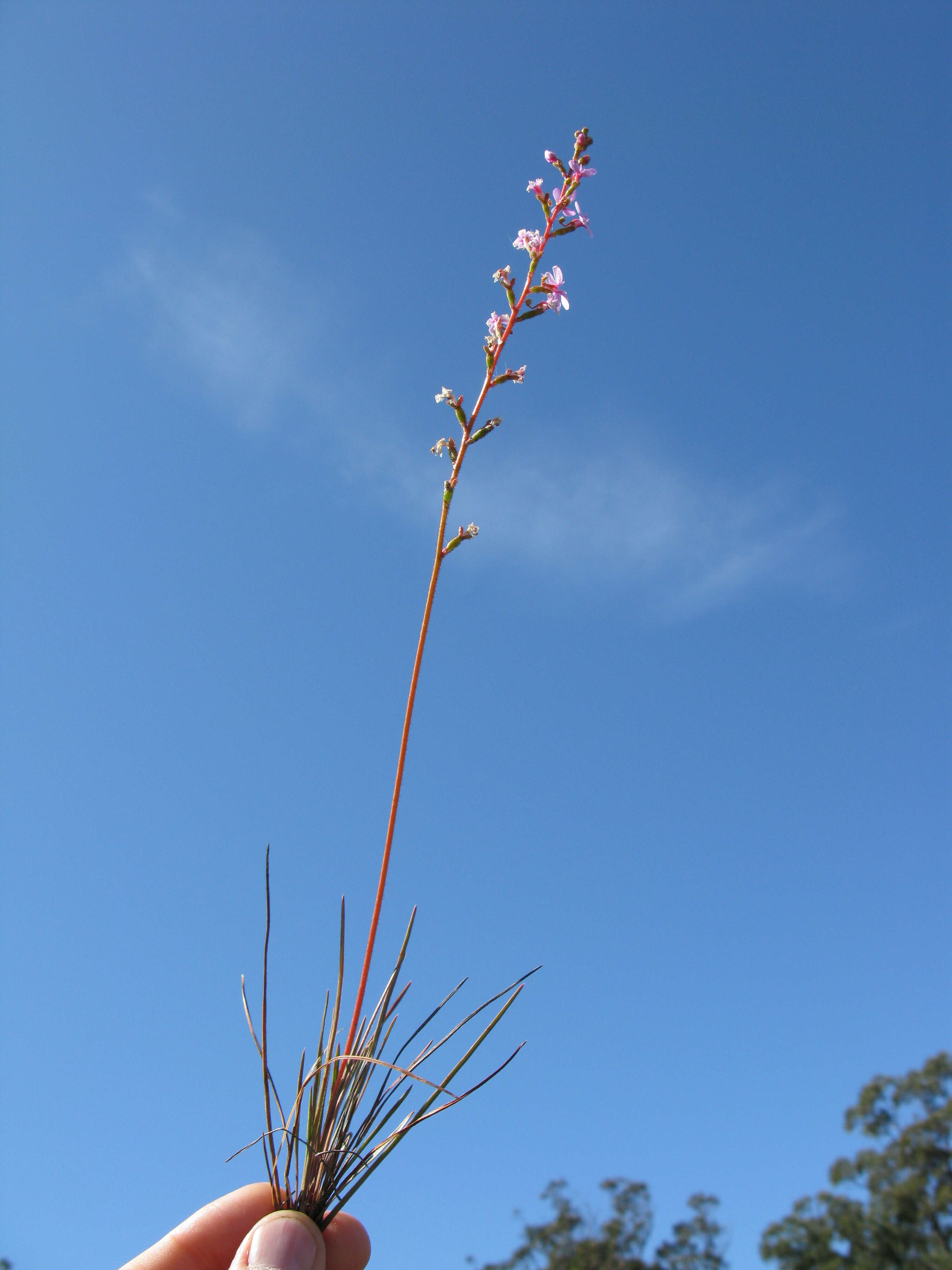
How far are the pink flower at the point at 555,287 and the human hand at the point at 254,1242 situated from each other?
226 centimetres

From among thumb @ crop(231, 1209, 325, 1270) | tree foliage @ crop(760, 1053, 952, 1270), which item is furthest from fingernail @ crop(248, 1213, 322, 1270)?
tree foliage @ crop(760, 1053, 952, 1270)

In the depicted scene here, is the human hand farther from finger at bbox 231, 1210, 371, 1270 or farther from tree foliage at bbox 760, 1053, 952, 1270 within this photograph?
tree foliage at bbox 760, 1053, 952, 1270

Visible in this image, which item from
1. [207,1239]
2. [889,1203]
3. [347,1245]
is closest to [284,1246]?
[347,1245]

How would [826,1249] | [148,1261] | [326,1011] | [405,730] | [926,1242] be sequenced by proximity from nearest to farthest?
[405,730]
[326,1011]
[148,1261]
[926,1242]
[826,1249]

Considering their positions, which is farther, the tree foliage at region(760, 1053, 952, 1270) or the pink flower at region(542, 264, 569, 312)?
the tree foliage at region(760, 1053, 952, 1270)

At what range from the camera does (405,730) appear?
1.68 meters

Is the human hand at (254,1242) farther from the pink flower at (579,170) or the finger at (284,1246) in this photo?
the pink flower at (579,170)

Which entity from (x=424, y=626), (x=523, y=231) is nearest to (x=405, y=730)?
(x=424, y=626)

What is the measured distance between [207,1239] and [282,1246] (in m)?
0.70

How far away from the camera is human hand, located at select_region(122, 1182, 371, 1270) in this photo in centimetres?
161

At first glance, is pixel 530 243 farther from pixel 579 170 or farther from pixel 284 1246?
pixel 284 1246

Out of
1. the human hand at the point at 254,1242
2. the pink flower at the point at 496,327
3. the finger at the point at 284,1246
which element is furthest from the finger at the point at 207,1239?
the pink flower at the point at 496,327

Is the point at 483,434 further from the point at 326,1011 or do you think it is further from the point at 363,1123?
the point at 363,1123

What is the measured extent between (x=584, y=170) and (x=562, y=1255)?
43.1m
